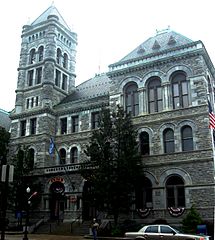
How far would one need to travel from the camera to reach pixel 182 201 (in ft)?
90.9

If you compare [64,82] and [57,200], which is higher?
[64,82]

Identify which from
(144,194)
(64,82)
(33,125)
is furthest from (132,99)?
(64,82)

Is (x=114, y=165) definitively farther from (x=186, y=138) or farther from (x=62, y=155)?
(x=62, y=155)

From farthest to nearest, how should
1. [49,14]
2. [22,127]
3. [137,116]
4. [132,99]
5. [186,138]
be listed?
[49,14], [22,127], [132,99], [137,116], [186,138]

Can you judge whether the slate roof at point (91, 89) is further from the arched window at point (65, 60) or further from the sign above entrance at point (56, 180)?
the sign above entrance at point (56, 180)

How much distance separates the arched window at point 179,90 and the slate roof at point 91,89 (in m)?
9.03

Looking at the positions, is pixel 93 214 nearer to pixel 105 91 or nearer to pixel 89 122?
pixel 89 122

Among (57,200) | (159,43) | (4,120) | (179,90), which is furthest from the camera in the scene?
(4,120)

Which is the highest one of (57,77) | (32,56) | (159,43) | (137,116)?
(32,56)

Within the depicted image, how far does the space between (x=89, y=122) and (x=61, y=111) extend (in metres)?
4.65

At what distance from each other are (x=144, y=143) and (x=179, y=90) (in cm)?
586

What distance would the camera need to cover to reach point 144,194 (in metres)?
29.6

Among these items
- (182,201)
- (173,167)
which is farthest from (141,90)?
(182,201)

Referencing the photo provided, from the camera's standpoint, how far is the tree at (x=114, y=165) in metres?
26.8
